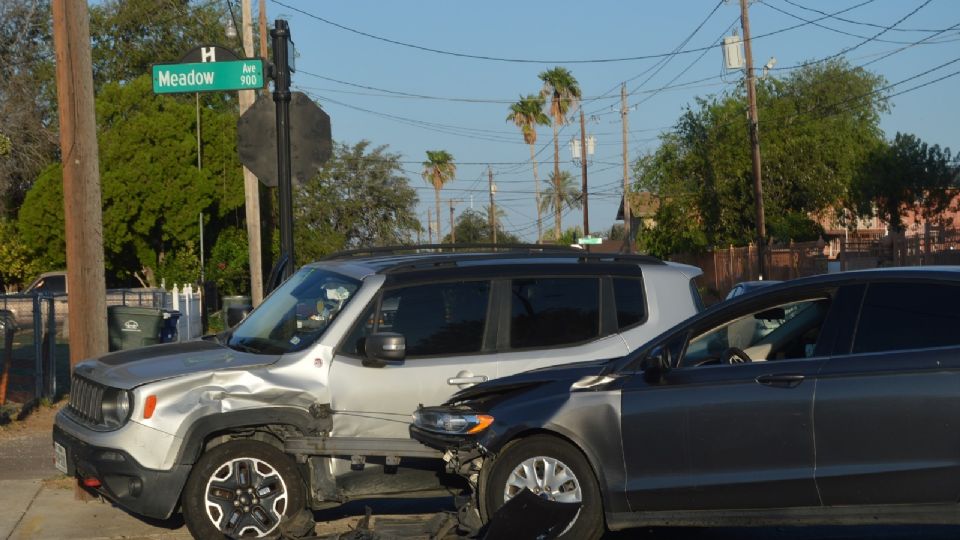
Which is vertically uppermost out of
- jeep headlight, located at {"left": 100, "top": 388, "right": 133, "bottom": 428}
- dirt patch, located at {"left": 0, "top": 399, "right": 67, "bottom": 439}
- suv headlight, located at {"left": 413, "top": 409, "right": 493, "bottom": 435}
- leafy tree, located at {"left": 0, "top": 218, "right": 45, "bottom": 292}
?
leafy tree, located at {"left": 0, "top": 218, "right": 45, "bottom": 292}

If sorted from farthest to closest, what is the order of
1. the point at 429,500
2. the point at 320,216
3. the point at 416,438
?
the point at 320,216 < the point at 429,500 < the point at 416,438

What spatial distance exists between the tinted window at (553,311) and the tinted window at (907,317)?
219 cm

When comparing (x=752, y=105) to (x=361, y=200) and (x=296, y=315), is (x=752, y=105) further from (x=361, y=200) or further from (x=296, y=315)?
(x=296, y=315)

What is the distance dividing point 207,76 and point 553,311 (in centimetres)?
608

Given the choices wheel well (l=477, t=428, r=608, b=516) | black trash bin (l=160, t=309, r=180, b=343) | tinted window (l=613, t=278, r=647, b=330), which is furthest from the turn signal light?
black trash bin (l=160, t=309, r=180, b=343)

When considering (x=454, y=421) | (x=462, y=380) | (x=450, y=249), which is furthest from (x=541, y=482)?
(x=450, y=249)

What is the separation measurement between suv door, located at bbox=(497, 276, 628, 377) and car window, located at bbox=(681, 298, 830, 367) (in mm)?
1281

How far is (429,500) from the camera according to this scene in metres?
9.92

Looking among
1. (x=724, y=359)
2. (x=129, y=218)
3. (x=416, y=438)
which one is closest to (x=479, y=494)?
(x=416, y=438)

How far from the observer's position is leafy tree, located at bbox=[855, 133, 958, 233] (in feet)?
176

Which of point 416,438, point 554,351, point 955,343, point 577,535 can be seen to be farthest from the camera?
point 554,351

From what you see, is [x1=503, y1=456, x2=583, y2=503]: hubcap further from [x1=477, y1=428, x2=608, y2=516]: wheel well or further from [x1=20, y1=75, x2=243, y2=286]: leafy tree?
[x1=20, y1=75, x2=243, y2=286]: leafy tree

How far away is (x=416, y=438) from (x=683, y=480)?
160 centimetres

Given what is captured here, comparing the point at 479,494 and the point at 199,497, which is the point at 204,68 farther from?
the point at 479,494
